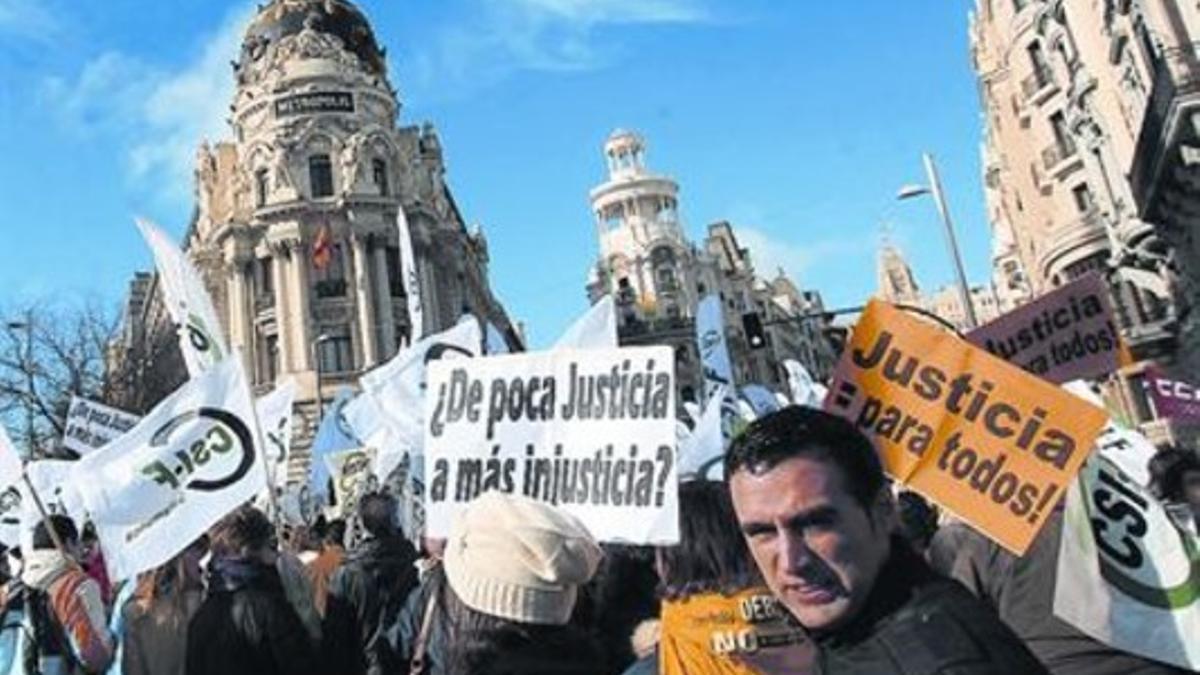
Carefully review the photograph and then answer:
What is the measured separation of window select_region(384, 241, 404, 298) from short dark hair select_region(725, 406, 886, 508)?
53.1 m

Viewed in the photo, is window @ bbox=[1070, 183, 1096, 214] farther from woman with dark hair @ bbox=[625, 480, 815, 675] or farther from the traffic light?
woman with dark hair @ bbox=[625, 480, 815, 675]

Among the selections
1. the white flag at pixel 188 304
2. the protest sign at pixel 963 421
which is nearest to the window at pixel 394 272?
the white flag at pixel 188 304

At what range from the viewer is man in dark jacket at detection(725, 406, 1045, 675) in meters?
2.00

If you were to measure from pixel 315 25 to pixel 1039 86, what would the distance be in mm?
36266

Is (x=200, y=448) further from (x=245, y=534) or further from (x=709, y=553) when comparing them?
(x=709, y=553)

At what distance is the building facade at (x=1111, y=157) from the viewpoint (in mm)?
27516

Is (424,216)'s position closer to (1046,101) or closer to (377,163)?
(377,163)

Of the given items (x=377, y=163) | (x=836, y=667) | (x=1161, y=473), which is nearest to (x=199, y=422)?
(x=1161, y=473)

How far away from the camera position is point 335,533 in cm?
1048

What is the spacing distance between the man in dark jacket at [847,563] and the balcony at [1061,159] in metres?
39.2

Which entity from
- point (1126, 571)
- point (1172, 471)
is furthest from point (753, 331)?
point (1126, 571)

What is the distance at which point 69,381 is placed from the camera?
37.5 metres

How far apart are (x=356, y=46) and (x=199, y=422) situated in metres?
57.8

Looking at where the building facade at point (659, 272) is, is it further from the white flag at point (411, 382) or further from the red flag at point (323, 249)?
the white flag at point (411, 382)
